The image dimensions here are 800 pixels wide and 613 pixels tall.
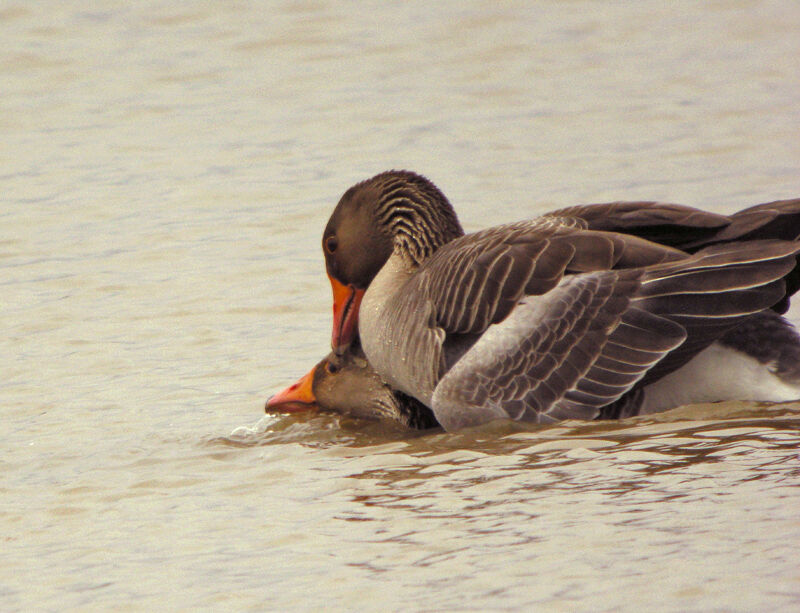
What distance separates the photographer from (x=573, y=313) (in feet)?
23.2

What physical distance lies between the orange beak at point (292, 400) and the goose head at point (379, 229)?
0.32 metres

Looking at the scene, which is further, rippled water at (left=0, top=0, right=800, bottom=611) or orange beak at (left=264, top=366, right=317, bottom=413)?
orange beak at (left=264, top=366, right=317, bottom=413)

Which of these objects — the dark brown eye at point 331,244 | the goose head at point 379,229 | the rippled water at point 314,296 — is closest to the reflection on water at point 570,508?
the rippled water at point 314,296

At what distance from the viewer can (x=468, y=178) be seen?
41.1 ft

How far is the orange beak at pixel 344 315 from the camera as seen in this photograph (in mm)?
8211

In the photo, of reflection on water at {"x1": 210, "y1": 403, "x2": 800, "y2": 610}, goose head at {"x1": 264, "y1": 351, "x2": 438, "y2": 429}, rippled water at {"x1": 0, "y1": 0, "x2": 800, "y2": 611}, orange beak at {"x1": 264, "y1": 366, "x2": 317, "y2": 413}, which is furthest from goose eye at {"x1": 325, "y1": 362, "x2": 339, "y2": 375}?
reflection on water at {"x1": 210, "y1": 403, "x2": 800, "y2": 610}

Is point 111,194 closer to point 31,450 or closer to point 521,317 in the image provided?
point 31,450

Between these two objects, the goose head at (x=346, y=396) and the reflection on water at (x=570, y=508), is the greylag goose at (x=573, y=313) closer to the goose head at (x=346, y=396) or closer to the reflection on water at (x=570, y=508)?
the reflection on water at (x=570, y=508)

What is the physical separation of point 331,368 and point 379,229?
0.84 m

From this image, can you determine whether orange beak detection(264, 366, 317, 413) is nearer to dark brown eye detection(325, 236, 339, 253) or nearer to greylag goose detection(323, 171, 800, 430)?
greylag goose detection(323, 171, 800, 430)

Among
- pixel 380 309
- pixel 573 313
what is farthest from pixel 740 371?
pixel 380 309

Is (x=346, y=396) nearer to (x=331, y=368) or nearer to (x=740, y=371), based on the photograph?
(x=331, y=368)

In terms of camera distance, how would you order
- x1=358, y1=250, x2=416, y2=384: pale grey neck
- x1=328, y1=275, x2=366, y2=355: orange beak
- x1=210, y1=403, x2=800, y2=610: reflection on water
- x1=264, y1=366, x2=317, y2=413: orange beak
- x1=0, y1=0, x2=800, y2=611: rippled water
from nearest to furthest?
x1=210, y1=403, x2=800, y2=610: reflection on water, x1=0, y1=0, x2=800, y2=611: rippled water, x1=358, y1=250, x2=416, y2=384: pale grey neck, x1=264, y1=366, x2=317, y2=413: orange beak, x1=328, y1=275, x2=366, y2=355: orange beak

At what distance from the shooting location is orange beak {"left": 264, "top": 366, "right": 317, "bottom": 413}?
7.89m
